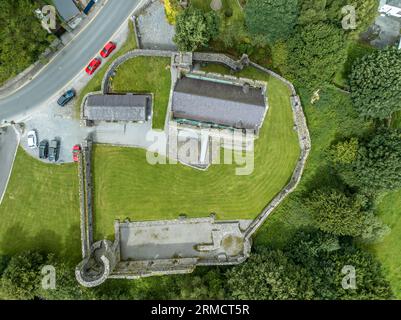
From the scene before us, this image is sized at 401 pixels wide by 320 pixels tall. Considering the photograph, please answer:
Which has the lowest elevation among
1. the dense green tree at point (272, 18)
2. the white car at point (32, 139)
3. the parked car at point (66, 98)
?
the white car at point (32, 139)

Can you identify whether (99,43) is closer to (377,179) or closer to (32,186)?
Result: (32,186)

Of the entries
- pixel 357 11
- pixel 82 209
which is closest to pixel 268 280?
pixel 82 209

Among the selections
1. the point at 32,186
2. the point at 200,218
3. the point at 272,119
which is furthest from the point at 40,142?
the point at 272,119

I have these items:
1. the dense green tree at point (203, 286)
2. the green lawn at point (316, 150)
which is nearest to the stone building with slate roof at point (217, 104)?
the green lawn at point (316, 150)

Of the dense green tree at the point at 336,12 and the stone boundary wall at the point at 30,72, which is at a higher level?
the stone boundary wall at the point at 30,72

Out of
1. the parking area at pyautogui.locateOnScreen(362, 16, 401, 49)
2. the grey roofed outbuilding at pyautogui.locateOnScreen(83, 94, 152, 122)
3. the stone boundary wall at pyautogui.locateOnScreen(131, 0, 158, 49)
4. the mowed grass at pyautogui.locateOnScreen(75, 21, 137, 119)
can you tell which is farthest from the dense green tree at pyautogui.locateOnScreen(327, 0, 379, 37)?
the mowed grass at pyautogui.locateOnScreen(75, 21, 137, 119)

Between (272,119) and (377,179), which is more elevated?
(272,119)

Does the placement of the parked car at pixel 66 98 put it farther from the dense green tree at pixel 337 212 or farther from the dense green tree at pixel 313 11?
the dense green tree at pixel 337 212

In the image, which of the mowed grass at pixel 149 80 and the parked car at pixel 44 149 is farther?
the parked car at pixel 44 149
